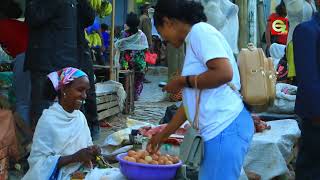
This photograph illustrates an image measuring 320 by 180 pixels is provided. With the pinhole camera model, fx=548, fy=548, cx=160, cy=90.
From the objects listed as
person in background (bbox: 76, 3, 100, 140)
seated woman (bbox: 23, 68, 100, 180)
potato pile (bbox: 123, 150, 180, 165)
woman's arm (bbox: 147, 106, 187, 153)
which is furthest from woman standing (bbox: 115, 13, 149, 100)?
woman's arm (bbox: 147, 106, 187, 153)

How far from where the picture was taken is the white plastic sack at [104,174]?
338cm

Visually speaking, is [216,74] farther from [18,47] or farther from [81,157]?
[18,47]

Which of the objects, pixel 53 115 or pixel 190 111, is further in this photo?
pixel 53 115

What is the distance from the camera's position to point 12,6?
632 centimetres

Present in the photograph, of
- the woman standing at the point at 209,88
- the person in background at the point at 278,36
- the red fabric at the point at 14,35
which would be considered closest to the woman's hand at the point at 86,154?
the woman standing at the point at 209,88

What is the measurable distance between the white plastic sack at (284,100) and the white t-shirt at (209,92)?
136 inches

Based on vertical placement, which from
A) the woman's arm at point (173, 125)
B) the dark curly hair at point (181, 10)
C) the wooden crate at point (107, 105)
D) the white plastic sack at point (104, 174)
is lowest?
the wooden crate at point (107, 105)

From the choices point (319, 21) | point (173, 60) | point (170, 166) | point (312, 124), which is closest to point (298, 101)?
point (312, 124)

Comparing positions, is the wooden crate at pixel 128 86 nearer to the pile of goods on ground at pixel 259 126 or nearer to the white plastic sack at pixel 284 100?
the white plastic sack at pixel 284 100

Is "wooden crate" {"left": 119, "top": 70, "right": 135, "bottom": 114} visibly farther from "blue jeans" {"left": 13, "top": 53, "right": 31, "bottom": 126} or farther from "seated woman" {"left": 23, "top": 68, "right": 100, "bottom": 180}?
"seated woman" {"left": 23, "top": 68, "right": 100, "bottom": 180}

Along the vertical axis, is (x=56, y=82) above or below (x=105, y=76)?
above

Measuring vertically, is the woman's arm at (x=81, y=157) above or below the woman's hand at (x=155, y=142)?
below

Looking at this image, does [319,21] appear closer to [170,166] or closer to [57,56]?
[170,166]

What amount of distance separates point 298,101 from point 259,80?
81cm
